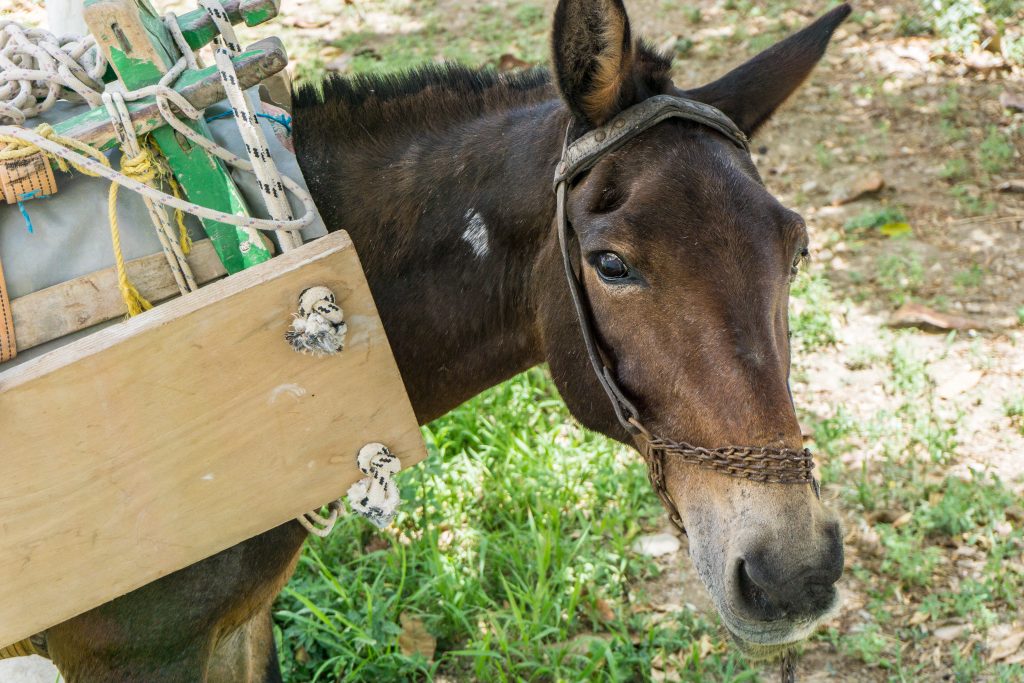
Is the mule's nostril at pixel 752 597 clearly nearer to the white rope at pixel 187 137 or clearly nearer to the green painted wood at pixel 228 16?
the white rope at pixel 187 137

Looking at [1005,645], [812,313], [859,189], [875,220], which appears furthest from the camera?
[859,189]

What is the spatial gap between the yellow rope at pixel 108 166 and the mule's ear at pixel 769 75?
1445 millimetres

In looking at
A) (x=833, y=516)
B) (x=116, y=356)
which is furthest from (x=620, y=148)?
(x=116, y=356)

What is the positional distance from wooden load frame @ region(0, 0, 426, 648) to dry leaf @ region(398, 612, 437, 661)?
1689 millimetres

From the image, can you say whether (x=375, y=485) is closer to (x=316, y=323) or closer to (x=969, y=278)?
(x=316, y=323)

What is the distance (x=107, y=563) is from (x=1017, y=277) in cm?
520

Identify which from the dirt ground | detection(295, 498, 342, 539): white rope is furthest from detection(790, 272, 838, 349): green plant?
detection(295, 498, 342, 539): white rope

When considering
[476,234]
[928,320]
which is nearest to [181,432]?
[476,234]

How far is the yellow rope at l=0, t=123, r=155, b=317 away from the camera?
176 centimetres

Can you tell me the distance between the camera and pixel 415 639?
3320mm

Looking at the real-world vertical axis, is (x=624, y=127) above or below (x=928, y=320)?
above

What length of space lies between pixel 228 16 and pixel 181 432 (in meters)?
1.11

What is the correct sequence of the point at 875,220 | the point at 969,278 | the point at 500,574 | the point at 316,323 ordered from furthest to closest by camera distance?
the point at 875,220, the point at 969,278, the point at 500,574, the point at 316,323

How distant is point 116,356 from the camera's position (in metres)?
1.57
